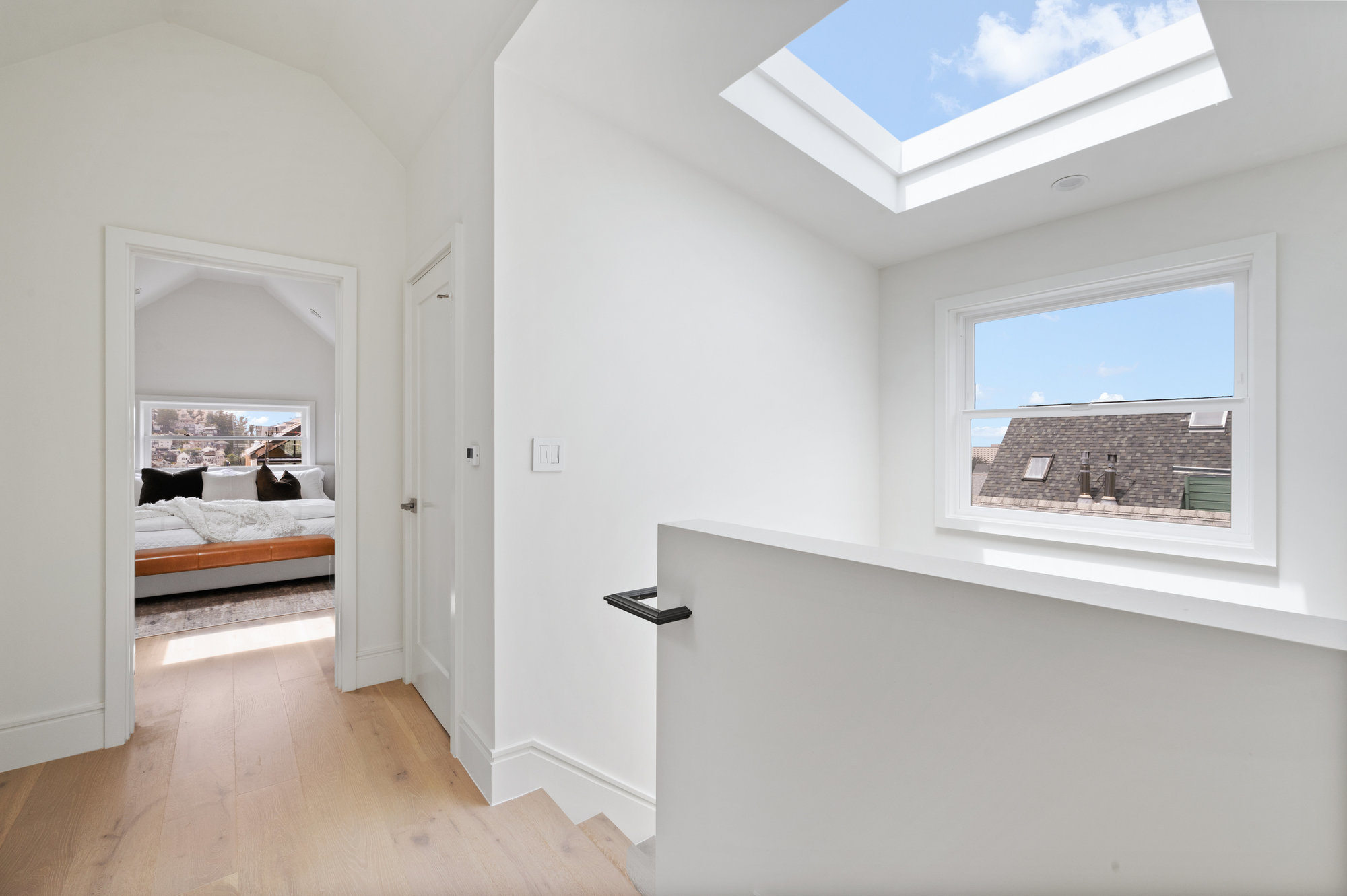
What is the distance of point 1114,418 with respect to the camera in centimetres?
267

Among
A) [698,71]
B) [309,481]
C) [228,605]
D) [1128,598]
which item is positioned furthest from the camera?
[309,481]

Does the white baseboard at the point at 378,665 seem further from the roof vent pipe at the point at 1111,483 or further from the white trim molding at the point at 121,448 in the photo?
the roof vent pipe at the point at 1111,483

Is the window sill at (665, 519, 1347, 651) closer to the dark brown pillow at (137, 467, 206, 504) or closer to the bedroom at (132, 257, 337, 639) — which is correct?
the bedroom at (132, 257, 337, 639)

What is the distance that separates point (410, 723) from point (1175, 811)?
2.59m

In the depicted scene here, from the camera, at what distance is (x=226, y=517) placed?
4.55 m

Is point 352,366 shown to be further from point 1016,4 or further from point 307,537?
point 1016,4

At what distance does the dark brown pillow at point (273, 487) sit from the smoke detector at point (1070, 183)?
20.9 ft

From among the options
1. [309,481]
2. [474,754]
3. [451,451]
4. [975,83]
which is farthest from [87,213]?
[309,481]

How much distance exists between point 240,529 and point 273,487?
117 cm

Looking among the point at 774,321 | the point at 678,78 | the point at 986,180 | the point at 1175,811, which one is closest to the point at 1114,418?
the point at 986,180

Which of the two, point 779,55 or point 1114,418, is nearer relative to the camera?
point 779,55

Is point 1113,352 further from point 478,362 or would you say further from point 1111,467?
point 478,362

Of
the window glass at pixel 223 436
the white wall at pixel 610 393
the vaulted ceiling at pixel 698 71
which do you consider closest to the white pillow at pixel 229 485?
the window glass at pixel 223 436

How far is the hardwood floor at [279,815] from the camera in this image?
1593 millimetres
